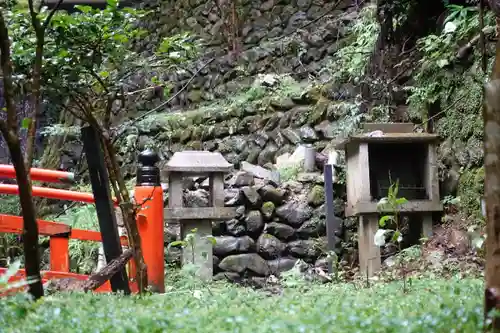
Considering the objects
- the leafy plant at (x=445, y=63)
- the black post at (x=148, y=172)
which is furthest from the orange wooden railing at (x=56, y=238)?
the leafy plant at (x=445, y=63)

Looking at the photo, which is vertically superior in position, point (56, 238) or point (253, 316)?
point (56, 238)

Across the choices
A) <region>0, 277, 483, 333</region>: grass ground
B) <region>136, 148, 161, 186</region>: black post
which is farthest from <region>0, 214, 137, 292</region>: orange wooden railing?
<region>0, 277, 483, 333</region>: grass ground

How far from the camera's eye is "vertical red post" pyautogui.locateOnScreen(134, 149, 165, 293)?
12.3 ft

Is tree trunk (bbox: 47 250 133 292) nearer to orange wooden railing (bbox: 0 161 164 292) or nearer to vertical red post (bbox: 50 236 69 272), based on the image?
orange wooden railing (bbox: 0 161 164 292)

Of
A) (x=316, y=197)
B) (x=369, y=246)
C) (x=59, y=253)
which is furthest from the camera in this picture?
(x=316, y=197)

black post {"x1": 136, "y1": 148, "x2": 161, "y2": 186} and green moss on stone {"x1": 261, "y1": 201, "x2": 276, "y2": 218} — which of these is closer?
black post {"x1": 136, "y1": 148, "x2": 161, "y2": 186}

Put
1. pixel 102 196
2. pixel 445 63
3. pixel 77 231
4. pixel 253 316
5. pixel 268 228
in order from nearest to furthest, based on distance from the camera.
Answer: pixel 253 316 < pixel 102 196 < pixel 77 231 < pixel 445 63 < pixel 268 228

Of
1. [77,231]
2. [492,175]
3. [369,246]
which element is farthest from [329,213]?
[492,175]

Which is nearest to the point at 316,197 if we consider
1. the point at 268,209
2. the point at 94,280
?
the point at 268,209

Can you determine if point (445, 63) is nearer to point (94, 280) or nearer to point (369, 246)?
point (369, 246)

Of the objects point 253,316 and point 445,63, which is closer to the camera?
point 253,316

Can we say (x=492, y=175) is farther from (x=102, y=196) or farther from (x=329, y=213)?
(x=329, y=213)

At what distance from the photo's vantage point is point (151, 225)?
3.81 m

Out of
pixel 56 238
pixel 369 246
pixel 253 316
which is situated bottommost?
pixel 369 246
